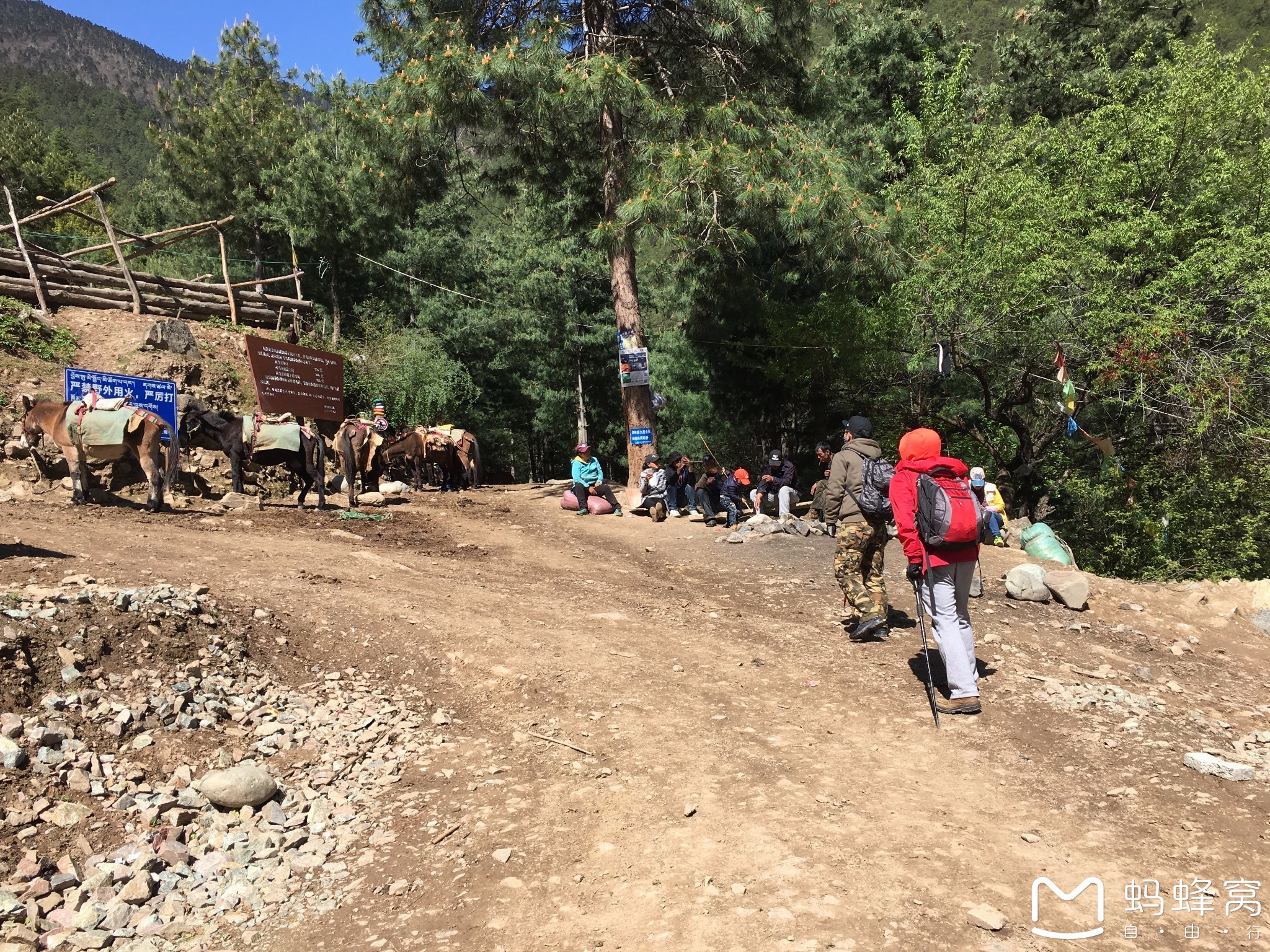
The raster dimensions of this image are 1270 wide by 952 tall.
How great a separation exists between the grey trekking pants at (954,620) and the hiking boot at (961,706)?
0.10 ft

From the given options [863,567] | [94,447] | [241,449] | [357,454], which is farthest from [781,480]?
[94,447]

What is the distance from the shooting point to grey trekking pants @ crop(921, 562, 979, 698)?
5.36m

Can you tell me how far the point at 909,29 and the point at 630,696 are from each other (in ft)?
66.1

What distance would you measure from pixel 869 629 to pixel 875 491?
1276 millimetres

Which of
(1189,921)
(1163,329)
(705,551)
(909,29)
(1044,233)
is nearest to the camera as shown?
(1189,921)

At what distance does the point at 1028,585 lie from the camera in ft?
27.8

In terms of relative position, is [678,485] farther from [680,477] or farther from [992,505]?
[992,505]

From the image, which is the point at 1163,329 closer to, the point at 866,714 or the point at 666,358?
the point at 866,714

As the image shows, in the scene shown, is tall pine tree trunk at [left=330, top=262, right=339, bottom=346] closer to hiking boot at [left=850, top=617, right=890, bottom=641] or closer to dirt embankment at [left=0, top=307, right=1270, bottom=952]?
dirt embankment at [left=0, top=307, right=1270, bottom=952]

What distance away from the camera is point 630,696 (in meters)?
5.70

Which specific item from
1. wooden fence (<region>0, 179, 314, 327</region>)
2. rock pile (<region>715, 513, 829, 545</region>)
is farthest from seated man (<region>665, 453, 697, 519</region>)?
wooden fence (<region>0, 179, 314, 327</region>)

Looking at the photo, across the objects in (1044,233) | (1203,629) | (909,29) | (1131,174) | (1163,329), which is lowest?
(1203,629)

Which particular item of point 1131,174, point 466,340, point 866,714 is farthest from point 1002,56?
point 866,714

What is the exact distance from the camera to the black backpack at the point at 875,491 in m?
6.60
